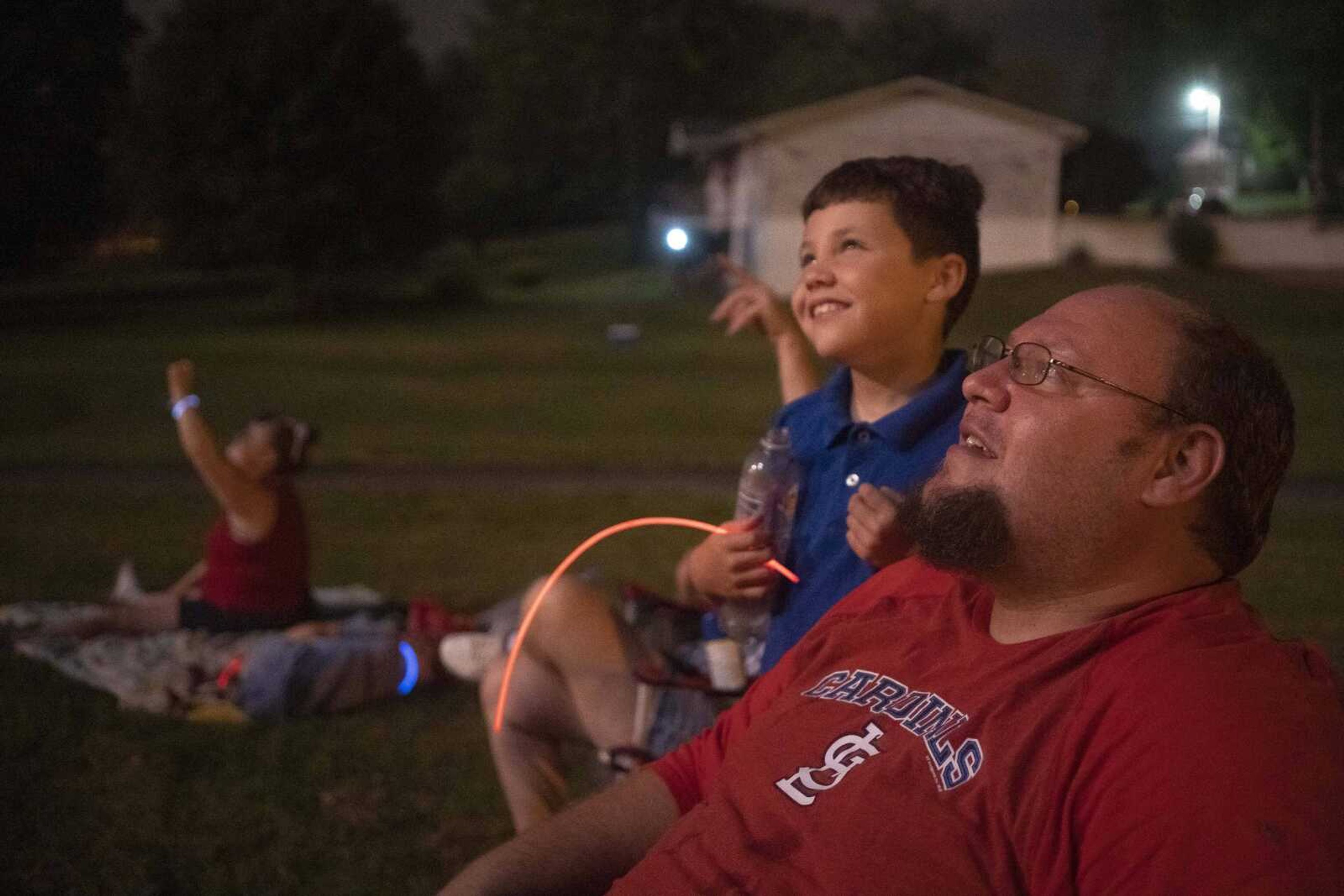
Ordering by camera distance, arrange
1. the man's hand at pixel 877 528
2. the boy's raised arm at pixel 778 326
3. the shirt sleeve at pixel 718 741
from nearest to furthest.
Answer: the shirt sleeve at pixel 718 741
the man's hand at pixel 877 528
the boy's raised arm at pixel 778 326

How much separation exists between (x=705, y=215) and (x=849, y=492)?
41.9 m

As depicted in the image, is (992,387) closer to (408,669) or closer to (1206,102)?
(408,669)

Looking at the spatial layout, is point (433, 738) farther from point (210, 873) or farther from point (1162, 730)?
point (1162, 730)

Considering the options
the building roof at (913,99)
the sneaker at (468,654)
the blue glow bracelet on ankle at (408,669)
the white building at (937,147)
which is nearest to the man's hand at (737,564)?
the sneaker at (468,654)

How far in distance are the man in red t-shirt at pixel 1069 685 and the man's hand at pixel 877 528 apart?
0.92ft

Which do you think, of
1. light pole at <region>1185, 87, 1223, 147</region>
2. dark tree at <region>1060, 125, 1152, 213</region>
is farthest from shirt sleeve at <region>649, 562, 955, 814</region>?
light pole at <region>1185, 87, 1223, 147</region>

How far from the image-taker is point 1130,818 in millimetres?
1539

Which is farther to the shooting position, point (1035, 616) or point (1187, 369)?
point (1035, 616)

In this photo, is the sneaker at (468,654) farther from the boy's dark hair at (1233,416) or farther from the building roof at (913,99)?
the building roof at (913,99)

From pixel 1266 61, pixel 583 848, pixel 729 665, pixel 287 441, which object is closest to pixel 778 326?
pixel 729 665

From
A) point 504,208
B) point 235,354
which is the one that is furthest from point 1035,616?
point 504,208

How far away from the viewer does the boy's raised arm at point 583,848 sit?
7.23ft

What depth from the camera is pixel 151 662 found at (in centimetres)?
533

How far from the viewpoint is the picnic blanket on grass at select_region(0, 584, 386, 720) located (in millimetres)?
5039
